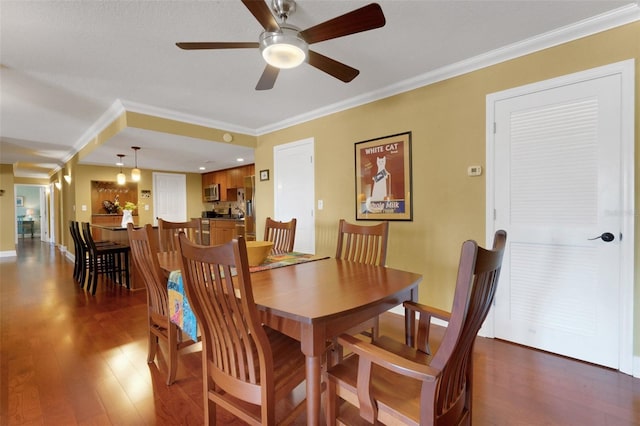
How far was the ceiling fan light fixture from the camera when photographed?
61.7 inches

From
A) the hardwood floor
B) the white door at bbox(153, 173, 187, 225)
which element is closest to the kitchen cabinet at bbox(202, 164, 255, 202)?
the white door at bbox(153, 173, 187, 225)

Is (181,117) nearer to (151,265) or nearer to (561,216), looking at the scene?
(151,265)

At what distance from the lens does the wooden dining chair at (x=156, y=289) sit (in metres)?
1.78

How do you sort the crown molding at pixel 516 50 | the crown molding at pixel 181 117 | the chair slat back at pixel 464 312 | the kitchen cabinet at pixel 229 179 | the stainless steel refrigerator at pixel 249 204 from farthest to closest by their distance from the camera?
the kitchen cabinet at pixel 229 179 < the stainless steel refrigerator at pixel 249 204 < the crown molding at pixel 181 117 < the crown molding at pixel 516 50 < the chair slat back at pixel 464 312

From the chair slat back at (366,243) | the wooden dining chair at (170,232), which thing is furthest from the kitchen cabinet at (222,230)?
the chair slat back at (366,243)

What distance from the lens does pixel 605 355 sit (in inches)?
78.5

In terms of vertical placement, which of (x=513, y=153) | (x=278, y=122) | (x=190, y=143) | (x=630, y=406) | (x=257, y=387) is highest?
(x=278, y=122)

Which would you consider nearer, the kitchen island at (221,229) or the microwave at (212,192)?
the kitchen island at (221,229)

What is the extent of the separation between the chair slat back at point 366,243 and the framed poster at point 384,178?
84cm

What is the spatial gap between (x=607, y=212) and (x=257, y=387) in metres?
2.43

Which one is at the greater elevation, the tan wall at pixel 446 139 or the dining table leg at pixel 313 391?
the tan wall at pixel 446 139

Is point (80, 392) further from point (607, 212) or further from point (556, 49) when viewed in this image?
point (556, 49)

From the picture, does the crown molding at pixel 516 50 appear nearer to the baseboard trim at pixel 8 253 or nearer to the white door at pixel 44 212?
the baseboard trim at pixel 8 253

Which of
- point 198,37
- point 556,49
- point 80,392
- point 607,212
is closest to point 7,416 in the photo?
point 80,392
